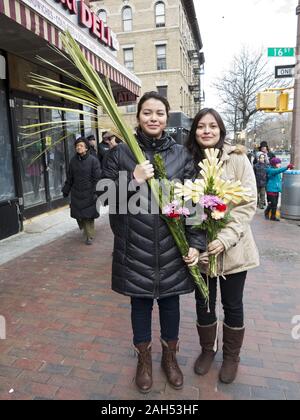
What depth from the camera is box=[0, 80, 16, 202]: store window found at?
652 centimetres

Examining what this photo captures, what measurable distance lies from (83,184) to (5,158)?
1856 millimetres

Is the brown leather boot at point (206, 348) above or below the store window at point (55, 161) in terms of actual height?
below

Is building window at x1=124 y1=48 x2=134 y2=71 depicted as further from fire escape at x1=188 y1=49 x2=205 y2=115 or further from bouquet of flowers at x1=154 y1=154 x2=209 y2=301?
bouquet of flowers at x1=154 y1=154 x2=209 y2=301

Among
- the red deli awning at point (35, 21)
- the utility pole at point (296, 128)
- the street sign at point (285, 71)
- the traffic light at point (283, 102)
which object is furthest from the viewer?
the traffic light at point (283, 102)

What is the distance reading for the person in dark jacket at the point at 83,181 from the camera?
5852 mm

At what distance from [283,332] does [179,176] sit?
190 cm

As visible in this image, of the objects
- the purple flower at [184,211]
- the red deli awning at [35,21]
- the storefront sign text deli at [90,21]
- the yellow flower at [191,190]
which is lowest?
the purple flower at [184,211]

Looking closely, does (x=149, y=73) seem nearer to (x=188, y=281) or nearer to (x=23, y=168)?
(x=23, y=168)

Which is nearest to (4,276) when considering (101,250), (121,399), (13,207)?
(101,250)

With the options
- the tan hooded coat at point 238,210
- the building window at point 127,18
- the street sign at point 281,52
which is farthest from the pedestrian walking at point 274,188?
the building window at point 127,18

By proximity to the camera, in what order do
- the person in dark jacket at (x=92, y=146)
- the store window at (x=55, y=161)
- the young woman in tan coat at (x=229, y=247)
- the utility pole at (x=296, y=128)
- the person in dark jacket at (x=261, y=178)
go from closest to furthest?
the young woman in tan coat at (x=229, y=247) < the person in dark jacket at (x=92, y=146) < the utility pole at (x=296, y=128) < the store window at (x=55, y=161) < the person in dark jacket at (x=261, y=178)

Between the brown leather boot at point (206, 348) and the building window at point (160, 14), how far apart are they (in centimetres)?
2926

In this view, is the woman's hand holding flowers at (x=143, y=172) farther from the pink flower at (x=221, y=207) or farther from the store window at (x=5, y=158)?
the store window at (x=5, y=158)

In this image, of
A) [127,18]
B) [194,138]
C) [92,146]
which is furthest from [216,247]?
[127,18]
